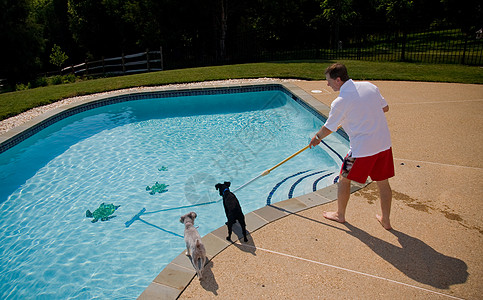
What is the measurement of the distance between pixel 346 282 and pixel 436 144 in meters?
4.34

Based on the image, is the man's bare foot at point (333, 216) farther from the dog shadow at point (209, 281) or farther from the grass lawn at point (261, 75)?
the grass lawn at point (261, 75)

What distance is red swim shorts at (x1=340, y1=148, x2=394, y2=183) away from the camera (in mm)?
3519

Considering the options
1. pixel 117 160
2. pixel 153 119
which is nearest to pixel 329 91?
pixel 153 119

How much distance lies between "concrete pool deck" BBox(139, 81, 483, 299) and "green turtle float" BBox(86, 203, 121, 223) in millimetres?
2511

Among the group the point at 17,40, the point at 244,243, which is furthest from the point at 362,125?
the point at 17,40

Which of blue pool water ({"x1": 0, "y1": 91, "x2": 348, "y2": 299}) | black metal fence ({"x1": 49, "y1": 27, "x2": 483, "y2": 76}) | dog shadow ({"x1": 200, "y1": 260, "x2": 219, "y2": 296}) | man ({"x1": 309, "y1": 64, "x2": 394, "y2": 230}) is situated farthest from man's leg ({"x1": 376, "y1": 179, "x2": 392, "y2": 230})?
black metal fence ({"x1": 49, "y1": 27, "x2": 483, "y2": 76})

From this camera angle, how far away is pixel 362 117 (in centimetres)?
341

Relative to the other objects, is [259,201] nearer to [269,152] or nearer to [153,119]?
[269,152]

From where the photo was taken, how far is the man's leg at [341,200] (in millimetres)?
3796

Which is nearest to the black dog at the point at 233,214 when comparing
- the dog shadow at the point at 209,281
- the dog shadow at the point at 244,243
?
the dog shadow at the point at 244,243

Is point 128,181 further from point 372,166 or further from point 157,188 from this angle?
point 372,166

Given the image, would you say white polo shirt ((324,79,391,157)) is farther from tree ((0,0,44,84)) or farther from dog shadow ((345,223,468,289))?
tree ((0,0,44,84))

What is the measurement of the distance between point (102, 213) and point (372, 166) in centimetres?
444

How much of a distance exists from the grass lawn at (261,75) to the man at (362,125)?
927 cm
